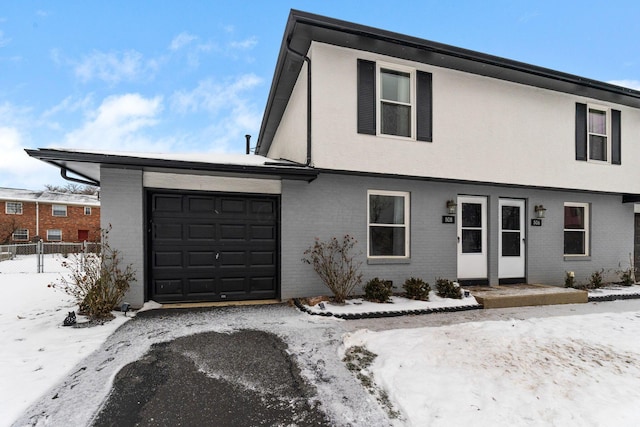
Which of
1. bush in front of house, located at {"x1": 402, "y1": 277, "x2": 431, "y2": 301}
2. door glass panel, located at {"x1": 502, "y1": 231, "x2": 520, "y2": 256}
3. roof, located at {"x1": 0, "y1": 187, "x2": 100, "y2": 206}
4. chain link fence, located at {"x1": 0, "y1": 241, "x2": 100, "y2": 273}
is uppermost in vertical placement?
roof, located at {"x1": 0, "y1": 187, "x2": 100, "y2": 206}

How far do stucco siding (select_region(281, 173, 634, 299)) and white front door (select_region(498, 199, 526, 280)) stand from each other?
15 centimetres

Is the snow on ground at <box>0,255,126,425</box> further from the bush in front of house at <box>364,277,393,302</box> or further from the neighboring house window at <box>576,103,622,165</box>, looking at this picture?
the neighboring house window at <box>576,103,622,165</box>

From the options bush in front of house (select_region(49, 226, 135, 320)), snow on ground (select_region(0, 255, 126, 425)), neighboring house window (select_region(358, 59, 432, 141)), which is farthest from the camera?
neighboring house window (select_region(358, 59, 432, 141))

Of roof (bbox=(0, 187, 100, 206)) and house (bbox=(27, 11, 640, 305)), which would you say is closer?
house (bbox=(27, 11, 640, 305))

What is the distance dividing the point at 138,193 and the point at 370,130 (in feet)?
15.2

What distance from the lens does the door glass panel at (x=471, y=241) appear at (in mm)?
7195

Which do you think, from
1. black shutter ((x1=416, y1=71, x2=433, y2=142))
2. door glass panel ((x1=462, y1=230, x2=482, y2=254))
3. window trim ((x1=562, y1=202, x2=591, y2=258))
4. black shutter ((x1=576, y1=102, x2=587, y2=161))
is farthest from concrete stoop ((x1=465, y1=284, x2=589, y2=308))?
black shutter ((x1=576, y1=102, x2=587, y2=161))

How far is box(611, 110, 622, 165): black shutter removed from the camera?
27.1 ft

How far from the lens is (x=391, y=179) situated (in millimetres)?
6516

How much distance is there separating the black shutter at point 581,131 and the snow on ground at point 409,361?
4438mm

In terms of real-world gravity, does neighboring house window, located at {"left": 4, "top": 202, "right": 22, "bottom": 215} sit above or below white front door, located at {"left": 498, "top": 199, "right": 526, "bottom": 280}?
above

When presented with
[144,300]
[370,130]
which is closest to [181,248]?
[144,300]

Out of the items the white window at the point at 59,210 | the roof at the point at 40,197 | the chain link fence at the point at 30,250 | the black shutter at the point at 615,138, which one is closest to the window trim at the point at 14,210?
the roof at the point at 40,197

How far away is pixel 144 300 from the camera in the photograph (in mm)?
5414
